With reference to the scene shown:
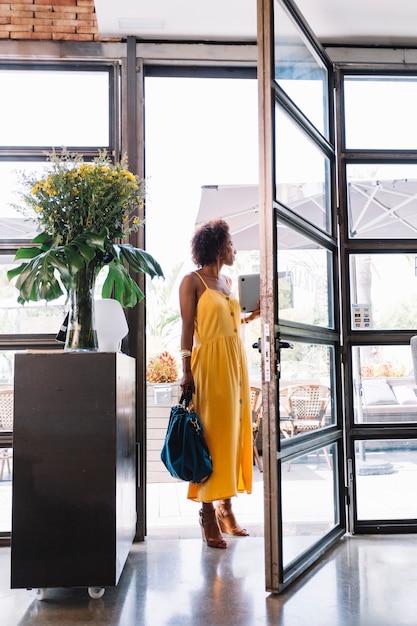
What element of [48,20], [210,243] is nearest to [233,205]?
[210,243]

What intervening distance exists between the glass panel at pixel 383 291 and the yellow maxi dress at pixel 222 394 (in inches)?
29.4

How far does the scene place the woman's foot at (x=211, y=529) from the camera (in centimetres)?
337

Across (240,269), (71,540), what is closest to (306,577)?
(71,540)

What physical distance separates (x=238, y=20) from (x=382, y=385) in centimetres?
216

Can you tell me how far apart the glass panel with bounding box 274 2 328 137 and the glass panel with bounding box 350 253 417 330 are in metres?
0.79

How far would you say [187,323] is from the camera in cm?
342

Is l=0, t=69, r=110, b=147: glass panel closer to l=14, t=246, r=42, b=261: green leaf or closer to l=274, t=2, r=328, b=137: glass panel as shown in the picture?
l=14, t=246, r=42, b=261: green leaf

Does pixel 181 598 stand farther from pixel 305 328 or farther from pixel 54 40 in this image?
pixel 54 40

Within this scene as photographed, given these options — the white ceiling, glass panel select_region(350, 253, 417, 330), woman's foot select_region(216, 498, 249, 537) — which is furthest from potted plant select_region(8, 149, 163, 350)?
glass panel select_region(350, 253, 417, 330)

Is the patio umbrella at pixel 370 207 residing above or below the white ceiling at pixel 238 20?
below

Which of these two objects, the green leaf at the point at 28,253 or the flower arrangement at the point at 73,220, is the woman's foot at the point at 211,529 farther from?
the green leaf at the point at 28,253

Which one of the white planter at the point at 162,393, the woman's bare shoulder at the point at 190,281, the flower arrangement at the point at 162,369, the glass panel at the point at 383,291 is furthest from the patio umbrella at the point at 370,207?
the flower arrangement at the point at 162,369

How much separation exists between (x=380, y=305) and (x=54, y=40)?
237cm

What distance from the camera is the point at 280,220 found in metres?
2.87
